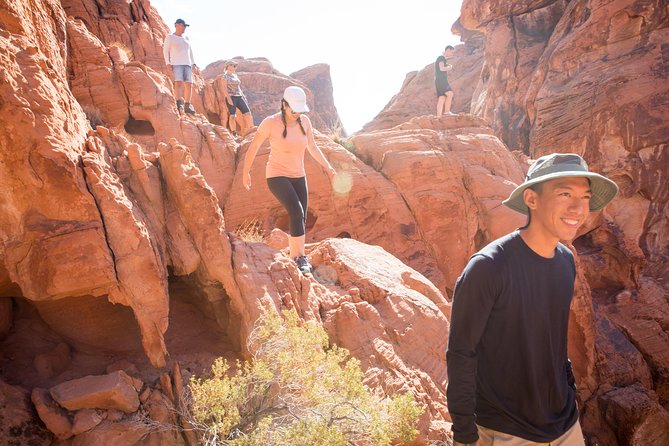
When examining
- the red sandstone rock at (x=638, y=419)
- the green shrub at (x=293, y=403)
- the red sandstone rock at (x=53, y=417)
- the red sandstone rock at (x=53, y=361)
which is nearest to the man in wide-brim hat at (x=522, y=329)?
the green shrub at (x=293, y=403)

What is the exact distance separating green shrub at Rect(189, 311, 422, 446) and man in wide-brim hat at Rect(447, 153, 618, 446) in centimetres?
115

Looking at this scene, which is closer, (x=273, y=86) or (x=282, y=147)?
(x=282, y=147)

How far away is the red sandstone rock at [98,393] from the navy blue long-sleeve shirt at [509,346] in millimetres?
2426

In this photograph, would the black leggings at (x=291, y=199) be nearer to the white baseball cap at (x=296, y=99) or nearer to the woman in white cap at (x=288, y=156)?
the woman in white cap at (x=288, y=156)

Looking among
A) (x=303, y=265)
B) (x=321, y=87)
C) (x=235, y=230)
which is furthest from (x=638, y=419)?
(x=321, y=87)

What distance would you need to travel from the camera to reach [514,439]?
1.93 meters

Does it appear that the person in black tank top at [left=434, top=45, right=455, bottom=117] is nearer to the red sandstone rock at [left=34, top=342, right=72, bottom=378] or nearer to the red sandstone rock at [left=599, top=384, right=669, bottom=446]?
the red sandstone rock at [left=599, top=384, right=669, bottom=446]

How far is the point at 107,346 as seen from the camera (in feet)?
12.0

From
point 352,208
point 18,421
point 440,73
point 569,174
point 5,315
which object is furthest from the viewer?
point 440,73

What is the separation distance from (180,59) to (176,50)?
181mm

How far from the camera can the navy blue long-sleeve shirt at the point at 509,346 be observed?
1847 millimetres

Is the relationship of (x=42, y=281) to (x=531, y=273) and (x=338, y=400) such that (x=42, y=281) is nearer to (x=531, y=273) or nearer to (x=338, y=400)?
(x=338, y=400)

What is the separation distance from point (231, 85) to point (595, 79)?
1112cm

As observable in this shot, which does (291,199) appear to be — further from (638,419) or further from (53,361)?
(638,419)
